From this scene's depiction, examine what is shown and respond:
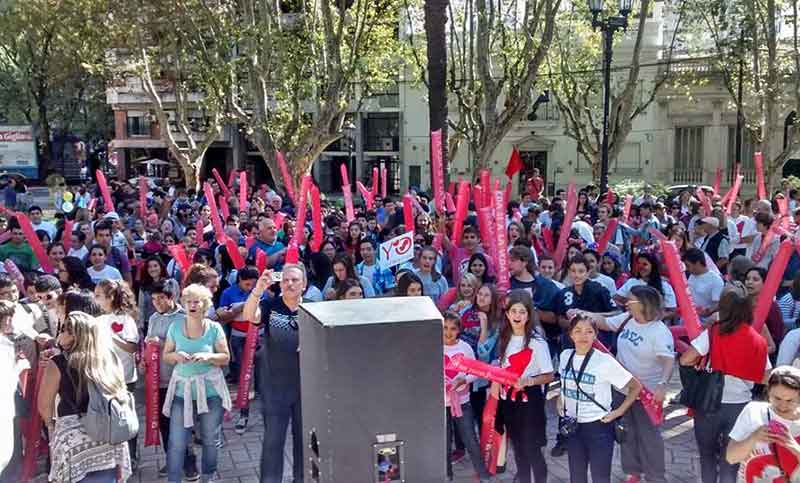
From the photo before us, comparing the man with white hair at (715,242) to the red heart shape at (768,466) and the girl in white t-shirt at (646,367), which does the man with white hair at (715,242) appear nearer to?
the girl in white t-shirt at (646,367)

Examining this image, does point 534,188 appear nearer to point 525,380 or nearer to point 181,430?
point 525,380

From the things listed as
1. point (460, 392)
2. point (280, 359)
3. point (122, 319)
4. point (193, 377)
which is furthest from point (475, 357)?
point (122, 319)

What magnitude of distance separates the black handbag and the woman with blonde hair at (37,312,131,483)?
130 inches

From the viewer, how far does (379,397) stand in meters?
2.80

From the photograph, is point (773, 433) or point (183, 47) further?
point (183, 47)

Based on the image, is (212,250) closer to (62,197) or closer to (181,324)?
(181,324)

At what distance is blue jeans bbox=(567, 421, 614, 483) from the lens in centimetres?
477

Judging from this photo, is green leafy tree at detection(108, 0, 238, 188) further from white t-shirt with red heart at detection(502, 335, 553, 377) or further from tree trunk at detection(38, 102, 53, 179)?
white t-shirt with red heart at detection(502, 335, 553, 377)

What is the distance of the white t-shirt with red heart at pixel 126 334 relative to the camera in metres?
5.55

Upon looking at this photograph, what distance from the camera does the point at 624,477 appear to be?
586 cm

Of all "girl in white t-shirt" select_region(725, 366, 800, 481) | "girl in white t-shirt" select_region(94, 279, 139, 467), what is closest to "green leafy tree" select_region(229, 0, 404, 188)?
"girl in white t-shirt" select_region(94, 279, 139, 467)

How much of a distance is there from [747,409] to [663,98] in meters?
31.1

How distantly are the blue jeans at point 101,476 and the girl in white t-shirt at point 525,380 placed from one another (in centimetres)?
234

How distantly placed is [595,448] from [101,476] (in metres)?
2.78
